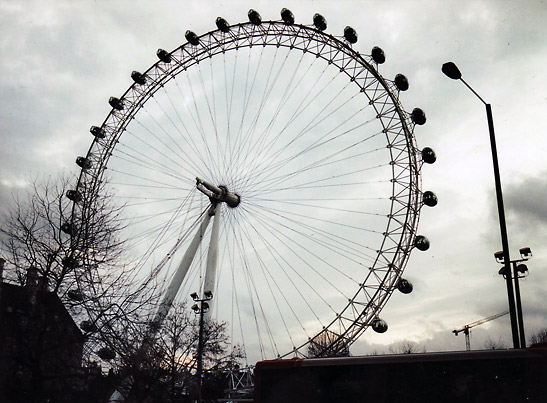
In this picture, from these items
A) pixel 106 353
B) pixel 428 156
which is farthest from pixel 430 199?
pixel 106 353

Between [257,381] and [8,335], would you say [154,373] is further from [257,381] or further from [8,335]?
[257,381]

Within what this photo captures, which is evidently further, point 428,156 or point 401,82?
point 401,82

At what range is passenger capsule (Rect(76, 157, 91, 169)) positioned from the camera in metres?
31.8

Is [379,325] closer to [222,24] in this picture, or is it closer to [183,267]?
[183,267]

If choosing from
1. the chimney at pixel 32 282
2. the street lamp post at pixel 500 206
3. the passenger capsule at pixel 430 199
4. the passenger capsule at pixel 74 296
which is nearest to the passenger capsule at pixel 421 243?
the passenger capsule at pixel 430 199

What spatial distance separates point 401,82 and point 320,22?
17.5 ft

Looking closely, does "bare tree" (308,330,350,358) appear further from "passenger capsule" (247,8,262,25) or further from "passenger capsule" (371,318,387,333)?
"passenger capsule" (247,8,262,25)

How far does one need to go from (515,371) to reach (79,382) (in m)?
14.9

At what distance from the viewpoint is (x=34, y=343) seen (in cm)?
1509

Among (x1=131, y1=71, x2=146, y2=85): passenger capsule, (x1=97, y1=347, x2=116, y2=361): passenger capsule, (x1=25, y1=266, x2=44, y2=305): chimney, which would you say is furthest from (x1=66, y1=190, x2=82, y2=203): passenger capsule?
(x1=131, y1=71, x2=146, y2=85): passenger capsule

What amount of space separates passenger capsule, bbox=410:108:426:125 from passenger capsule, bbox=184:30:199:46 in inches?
504

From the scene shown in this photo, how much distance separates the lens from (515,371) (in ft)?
24.7

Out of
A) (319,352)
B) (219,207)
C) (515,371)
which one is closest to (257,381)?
(515,371)

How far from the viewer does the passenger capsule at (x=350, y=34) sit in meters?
27.4
